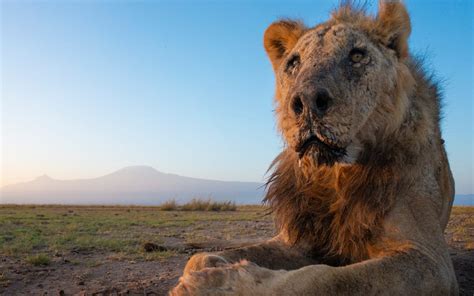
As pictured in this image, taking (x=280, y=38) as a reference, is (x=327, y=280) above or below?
below

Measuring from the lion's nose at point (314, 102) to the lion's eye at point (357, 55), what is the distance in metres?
0.65

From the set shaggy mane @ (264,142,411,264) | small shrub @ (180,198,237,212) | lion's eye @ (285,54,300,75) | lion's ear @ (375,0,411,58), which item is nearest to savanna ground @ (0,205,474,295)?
shaggy mane @ (264,142,411,264)

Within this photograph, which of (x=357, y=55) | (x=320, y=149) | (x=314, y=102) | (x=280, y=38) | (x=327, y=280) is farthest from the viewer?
(x=280, y=38)

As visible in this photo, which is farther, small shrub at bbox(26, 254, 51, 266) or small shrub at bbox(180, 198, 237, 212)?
small shrub at bbox(180, 198, 237, 212)


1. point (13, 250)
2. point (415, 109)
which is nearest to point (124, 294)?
point (415, 109)

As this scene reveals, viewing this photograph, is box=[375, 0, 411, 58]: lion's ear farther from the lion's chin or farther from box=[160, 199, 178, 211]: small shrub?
box=[160, 199, 178, 211]: small shrub

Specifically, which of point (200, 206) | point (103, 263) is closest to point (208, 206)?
point (200, 206)

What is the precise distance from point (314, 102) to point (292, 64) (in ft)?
3.22

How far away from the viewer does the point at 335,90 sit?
2852 millimetres

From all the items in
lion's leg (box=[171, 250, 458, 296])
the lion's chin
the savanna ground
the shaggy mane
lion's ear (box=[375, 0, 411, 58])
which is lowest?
the savanna ground

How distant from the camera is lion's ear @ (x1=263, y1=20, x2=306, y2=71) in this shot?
4.05 m

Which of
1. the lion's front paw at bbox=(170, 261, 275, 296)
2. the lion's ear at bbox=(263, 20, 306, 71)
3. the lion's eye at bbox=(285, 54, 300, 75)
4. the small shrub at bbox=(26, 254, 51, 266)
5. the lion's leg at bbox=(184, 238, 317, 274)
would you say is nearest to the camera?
the lion's front paw at bbox=(170, 261, 275, 296)

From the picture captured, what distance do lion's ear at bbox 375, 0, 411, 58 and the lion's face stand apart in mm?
42

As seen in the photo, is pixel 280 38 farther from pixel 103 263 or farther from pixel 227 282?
pixel 103 263
